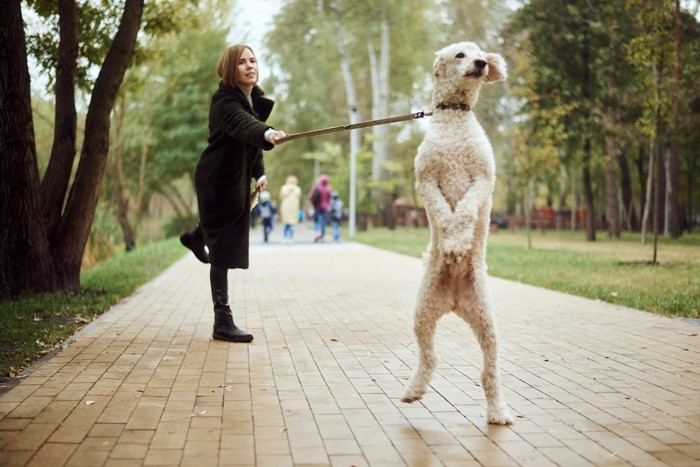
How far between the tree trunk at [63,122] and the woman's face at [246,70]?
436 centimetres

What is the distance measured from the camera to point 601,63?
25312mm

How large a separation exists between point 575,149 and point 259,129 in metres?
24.7

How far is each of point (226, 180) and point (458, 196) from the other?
108 inches

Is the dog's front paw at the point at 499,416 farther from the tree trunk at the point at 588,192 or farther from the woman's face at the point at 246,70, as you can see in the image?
the tree trunk at the point at 588,192

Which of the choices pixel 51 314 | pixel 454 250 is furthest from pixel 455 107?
pixel 51 314

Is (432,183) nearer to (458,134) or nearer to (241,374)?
(458,134)

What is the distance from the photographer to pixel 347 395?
189 inches

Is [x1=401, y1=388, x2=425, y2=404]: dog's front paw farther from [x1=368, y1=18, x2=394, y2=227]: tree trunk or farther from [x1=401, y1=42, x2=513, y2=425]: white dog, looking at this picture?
[x1=368, y1=18, x2=394, y2=227]: tree trunk

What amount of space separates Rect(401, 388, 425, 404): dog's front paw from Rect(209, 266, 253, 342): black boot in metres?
2.70

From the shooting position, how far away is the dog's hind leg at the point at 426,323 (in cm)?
422

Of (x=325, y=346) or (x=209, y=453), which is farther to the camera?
(x=325, y=346)

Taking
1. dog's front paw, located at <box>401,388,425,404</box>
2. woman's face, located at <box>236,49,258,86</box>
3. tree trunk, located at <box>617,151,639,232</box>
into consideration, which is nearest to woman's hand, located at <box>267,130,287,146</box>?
woman's face, located at <box>236,49,258,86</box>

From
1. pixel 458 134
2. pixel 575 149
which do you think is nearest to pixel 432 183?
pixel 458 134

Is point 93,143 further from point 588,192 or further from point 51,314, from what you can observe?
point 588,192
